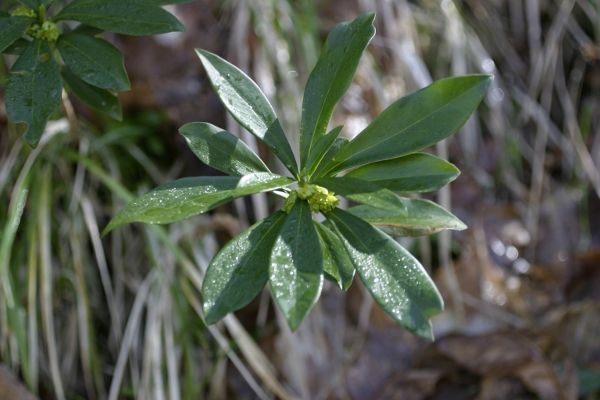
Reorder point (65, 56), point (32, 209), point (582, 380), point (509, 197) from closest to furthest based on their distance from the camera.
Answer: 1. point (65, 56)
2. point (32, 209)
3. point (582, 380)
4. point (509, 197)

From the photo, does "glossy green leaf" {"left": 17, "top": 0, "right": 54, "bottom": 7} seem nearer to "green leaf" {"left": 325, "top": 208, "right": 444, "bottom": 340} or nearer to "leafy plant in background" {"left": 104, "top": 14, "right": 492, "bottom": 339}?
"leafy plant in background" {"left": 104, "top": 14, "right": 492, "bottom": 339}

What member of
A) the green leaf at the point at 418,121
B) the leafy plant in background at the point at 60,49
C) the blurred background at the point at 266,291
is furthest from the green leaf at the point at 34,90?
the blurred background at the point at 266,291

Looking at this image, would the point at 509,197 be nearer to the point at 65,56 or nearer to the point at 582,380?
the point at 582,380

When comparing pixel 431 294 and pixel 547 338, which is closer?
pixel 431 294

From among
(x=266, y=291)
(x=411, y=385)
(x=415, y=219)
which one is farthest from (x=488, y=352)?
(x=415, y=219)

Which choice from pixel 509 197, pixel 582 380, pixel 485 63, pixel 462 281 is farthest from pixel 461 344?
pixel 485 63

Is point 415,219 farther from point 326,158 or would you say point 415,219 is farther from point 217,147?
point 217,147

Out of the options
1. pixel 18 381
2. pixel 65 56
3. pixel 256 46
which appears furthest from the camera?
pixel 256 46
